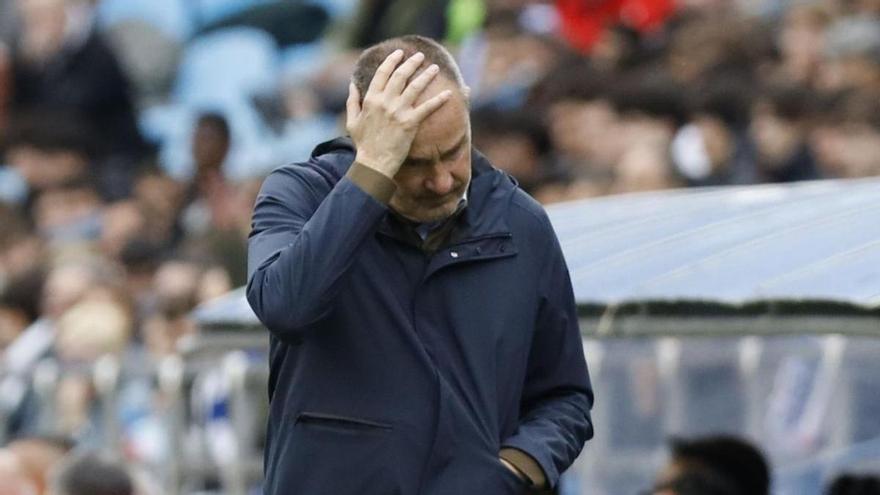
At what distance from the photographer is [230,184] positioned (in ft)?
44.9

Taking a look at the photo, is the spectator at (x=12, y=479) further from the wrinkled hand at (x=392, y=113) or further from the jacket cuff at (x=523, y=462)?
the wrinkled hand at (x=392, y=113)

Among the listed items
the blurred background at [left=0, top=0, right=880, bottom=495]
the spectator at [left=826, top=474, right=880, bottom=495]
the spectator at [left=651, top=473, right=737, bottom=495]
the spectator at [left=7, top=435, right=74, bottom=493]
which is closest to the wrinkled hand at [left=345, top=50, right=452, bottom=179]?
the blurred background at [left=0, top=0, right=880, bottom=495]

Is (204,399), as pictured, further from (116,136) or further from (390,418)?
(116,136)

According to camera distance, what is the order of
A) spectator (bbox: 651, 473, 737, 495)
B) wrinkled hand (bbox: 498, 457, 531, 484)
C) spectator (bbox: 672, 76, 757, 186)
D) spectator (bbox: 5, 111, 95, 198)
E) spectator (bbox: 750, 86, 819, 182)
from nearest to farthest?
wrinkled hand (bbox: 498, 457, 531, 484)
spectator (bbox: 651, 473, 737, 495)
spectator (bbox: 750, 86, 819, 182)
spectator (bbox: 672, 76, 757, 186)
spectator (bbox: 5, 111, 95, 198)

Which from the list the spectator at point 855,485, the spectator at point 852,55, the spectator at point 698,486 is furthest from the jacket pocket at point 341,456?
the spectator at point 852,55

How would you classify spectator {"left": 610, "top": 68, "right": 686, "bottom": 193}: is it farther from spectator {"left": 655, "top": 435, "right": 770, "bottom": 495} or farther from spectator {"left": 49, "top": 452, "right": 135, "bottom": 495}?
spectator {"left": 49, "top": 452, "right": 135, "bottom": 495}

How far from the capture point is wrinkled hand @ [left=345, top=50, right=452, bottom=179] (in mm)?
4203

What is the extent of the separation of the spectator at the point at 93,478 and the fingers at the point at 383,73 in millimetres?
3290

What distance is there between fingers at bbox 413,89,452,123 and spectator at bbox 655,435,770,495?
295 cm

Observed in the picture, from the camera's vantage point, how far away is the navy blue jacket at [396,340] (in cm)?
421

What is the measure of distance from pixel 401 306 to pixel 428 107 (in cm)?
40

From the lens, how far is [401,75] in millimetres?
4234

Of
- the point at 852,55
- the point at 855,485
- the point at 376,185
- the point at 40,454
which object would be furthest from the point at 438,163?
the point at 852,55

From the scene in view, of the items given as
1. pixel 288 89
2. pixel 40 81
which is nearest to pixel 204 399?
pixel 288 89
